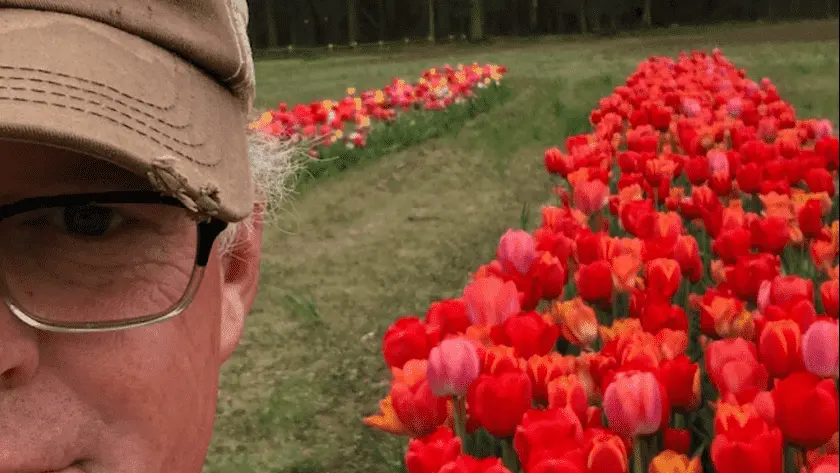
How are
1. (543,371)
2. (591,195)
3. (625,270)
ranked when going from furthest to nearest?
1. (591,195)
2. (625,270)
3. (543,371)

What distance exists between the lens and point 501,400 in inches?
74.5

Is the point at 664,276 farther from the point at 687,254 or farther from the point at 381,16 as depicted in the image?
the point at 381,16

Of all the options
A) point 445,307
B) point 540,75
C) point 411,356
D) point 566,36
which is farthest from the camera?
point 566,36

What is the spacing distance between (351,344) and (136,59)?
297 centimetres

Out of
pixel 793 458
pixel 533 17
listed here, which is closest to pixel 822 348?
pixel 793 458

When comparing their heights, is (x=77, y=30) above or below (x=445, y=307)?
above

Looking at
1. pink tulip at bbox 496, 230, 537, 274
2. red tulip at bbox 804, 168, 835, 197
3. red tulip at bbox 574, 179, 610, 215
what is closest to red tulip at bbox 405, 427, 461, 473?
pink tulip at bbox 496, 230, 537, 274

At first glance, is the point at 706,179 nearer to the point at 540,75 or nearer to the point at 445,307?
the point at 445,307

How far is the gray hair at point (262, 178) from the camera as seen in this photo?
5.57ft

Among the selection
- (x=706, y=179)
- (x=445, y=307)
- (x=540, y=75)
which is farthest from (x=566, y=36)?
(x=445, y=307)

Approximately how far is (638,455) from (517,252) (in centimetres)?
83

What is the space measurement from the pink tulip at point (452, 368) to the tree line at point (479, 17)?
25.5 m

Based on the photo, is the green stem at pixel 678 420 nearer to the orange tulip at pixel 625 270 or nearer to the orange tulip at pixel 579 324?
the orange tulip at pixel 579 324

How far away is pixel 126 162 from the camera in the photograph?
1172 mm
